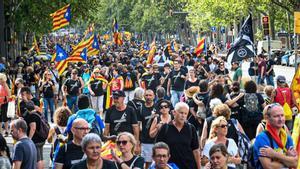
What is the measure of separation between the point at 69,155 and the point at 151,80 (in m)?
13.6

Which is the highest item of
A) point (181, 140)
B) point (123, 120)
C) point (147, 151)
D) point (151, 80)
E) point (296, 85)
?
point (151, 80)

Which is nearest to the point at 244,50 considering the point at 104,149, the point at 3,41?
the point at 104,149

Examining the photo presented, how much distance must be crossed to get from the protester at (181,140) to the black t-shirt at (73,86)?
37.2 ft

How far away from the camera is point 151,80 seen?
22.9 m

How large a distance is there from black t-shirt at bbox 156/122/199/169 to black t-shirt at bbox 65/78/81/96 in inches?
447

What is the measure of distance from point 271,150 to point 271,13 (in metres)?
52.0

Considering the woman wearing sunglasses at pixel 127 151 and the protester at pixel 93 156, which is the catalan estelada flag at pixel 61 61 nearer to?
the woman wearing sunglasses at pixel 127 151

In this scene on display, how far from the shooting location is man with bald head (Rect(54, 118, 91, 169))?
30.6 ft

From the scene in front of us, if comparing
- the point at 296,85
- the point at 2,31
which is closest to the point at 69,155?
the point at 296,85

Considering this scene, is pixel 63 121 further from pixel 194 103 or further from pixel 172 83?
pixel 172 83

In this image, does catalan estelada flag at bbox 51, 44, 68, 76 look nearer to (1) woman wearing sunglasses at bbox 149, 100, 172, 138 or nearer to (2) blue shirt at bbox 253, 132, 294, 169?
(1) woman wearing sunglasses at bbox 149, 100, 172, 138

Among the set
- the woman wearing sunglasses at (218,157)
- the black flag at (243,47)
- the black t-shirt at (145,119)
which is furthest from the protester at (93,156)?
the black flag at (243,47)

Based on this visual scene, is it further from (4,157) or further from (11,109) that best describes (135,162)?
(11,109)

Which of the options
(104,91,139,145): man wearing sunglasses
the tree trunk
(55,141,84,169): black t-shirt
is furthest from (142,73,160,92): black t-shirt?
the tree trunk
